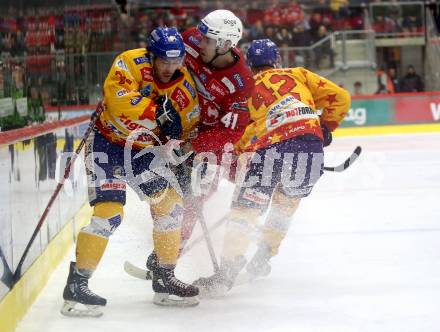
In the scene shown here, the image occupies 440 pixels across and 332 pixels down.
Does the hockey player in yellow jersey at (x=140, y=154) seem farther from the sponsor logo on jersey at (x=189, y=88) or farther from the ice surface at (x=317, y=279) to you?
the ice surface at (x=317, y=279)

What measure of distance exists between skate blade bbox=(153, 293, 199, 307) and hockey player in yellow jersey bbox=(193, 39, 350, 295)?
9.5 inches

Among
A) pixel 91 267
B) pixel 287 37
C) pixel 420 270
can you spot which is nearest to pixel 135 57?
pixel 91 267

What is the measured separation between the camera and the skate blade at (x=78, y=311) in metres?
3.10

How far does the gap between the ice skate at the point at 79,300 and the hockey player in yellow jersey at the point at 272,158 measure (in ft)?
1.82

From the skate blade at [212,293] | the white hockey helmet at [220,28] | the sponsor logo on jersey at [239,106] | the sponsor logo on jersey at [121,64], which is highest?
the white hockey helmet at [220,28]

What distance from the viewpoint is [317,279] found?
12.1 ft

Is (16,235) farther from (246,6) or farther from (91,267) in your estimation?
(246,6)

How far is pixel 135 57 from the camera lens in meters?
3.15

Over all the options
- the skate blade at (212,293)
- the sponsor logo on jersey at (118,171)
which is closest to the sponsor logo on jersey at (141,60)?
the sponsor logo on jersey at (118,171)

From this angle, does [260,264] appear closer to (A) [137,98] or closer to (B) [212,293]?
(B) [212,293]

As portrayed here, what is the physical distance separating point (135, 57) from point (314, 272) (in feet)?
4.43

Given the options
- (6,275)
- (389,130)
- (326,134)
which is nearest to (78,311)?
(6,275)

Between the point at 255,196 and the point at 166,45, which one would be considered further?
the point at 255,196

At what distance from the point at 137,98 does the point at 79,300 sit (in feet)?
2.54
